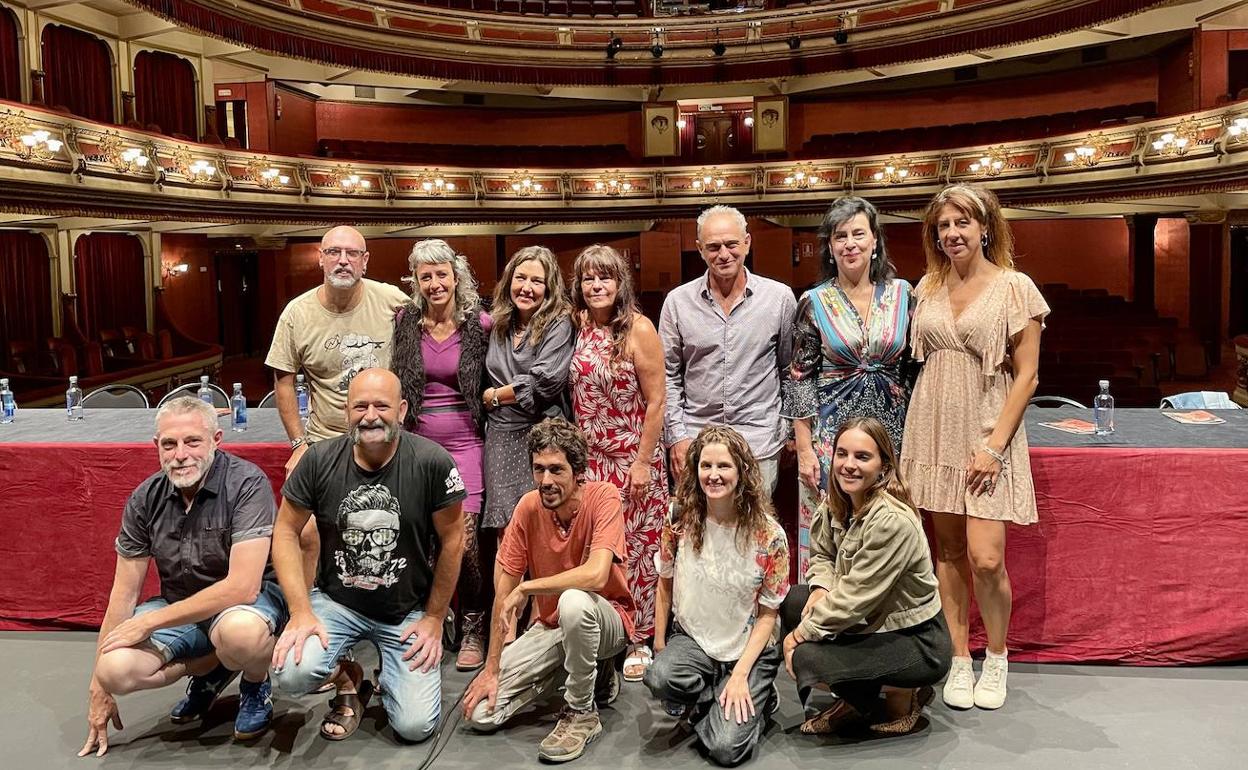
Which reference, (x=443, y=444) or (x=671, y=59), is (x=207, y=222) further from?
(x=443, y=444)

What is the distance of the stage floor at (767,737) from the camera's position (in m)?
2.60

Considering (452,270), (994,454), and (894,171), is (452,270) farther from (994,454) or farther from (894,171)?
(894,171)

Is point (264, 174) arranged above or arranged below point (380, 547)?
above

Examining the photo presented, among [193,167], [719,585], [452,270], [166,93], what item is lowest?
[719,585]

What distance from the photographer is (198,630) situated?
273 cm

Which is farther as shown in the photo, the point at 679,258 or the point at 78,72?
the point at 679,258

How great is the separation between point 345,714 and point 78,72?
12028mm

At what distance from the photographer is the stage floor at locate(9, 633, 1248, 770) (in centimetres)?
260

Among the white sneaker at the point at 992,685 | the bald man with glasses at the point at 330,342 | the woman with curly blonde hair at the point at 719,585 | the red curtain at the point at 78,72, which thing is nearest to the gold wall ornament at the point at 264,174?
the red curtain at the point at 78,72

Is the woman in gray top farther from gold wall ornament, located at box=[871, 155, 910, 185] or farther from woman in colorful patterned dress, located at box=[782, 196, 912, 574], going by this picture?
gold wall ornament, located at box=[871, 155, 910, 185]

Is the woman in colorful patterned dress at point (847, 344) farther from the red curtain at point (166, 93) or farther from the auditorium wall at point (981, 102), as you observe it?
the auditorium wall at point (981, 102)

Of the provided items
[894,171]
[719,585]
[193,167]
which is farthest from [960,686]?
[894,171]

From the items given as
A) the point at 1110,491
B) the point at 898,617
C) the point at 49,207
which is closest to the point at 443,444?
the point at 898,617

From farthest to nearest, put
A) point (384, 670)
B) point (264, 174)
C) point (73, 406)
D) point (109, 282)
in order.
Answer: point (264, 174) < point (109, 282) < point (73, 406) < point (384, 670)
